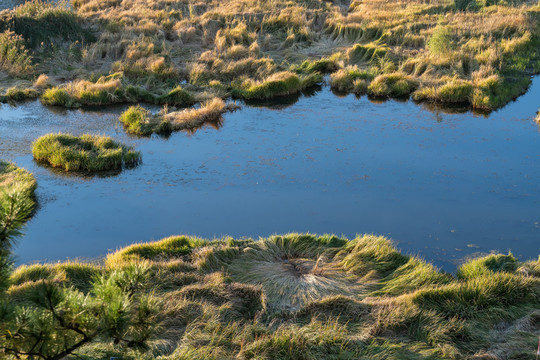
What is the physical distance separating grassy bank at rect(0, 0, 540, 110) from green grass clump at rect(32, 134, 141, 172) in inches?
130

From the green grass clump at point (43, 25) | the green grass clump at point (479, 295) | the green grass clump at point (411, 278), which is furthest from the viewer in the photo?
the green grass clump at point (43, 25)

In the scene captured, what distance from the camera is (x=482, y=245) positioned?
9.13 meters

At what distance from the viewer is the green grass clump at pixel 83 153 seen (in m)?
11.6

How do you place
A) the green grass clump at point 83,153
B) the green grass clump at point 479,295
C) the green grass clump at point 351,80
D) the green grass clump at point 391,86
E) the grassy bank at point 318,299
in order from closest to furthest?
the grassy bank at point 318,299 < the green grass clump at point 479,295 < the green grass clump at point 83,153 < the green grass clump at point 391,86 < the green grass clump at point 351,80

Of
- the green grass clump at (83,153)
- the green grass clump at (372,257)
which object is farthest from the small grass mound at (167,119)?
the green grass clump at (372,257)

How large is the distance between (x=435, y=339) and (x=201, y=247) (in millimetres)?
3621

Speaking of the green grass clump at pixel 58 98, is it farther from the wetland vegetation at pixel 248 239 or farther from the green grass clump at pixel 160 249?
the green grass clump at pixel 160 249

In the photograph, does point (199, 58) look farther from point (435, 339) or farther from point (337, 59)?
point (435, 339)

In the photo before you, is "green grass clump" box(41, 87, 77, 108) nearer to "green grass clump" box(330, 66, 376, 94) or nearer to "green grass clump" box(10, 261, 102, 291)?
"green grass clump" box(330, 66, 376, 94)

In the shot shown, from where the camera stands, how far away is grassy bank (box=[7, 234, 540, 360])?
19.6ft

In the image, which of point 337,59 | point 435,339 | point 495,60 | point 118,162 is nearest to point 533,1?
point 495,60

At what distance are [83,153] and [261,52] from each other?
366 inches

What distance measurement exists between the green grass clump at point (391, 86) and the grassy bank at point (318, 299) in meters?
8.05

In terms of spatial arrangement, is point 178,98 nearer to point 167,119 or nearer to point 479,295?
point 167,119
